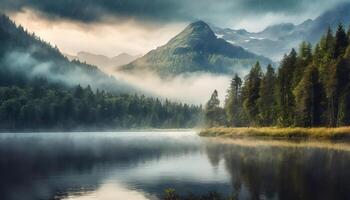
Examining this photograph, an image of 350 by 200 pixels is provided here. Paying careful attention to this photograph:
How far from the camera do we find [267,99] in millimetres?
140250

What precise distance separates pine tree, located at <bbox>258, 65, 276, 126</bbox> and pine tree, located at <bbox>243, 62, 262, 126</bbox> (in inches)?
142

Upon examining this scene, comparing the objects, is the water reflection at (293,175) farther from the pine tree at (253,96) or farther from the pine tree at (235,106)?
the pine tree at (235,106)

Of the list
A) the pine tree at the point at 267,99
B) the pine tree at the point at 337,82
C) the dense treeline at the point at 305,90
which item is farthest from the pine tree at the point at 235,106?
the pine tree at the point at 337,82

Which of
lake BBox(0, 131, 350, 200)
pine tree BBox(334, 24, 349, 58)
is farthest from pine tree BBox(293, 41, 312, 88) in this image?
lake BBox(0, 131, 350, 200)

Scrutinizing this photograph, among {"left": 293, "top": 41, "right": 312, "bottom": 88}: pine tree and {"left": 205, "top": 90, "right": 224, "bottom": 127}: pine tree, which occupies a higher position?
{"left": 293, "top": 41, "right": 312, "bottom": 88}: pine tree

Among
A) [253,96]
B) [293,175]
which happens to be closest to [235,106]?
[253,96]

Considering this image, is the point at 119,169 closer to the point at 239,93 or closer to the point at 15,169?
the point at 15,169

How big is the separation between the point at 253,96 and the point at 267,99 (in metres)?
9.44

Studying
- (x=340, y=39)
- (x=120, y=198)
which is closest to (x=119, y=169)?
(x=120, y=198)

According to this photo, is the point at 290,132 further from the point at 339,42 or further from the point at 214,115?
the point at 214,115

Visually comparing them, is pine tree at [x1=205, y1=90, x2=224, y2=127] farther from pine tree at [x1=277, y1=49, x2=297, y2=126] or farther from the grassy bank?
pine tree at [x1=277, y1=49, x2=297, y2=126]

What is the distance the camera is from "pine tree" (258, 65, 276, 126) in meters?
139

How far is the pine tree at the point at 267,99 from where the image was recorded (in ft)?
455

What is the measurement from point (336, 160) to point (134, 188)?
29.3 m
